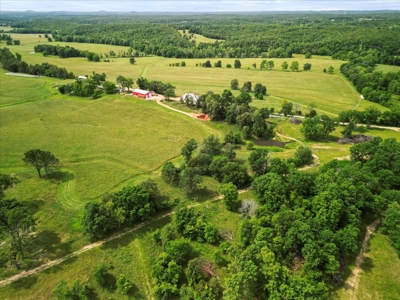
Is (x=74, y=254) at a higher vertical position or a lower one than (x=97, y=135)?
lower

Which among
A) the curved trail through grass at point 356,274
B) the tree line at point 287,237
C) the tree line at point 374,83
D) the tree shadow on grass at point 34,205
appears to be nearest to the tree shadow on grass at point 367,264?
the curved trail through grass at point 356,274

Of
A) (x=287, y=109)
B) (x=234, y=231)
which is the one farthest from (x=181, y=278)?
(x=287, y=109)

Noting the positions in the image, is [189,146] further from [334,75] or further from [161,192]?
[334,75]

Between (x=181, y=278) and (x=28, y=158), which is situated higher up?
(x=28, y=158)

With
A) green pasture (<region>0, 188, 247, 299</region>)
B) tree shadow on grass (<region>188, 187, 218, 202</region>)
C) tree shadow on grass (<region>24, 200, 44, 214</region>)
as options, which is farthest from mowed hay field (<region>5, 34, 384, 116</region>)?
tree shadow on grass (<region>24, 200, 44, 214</region>)

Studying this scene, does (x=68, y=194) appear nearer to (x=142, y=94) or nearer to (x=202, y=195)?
(x=202, y=195)

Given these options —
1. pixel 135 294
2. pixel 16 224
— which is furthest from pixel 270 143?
pixel 16 224
